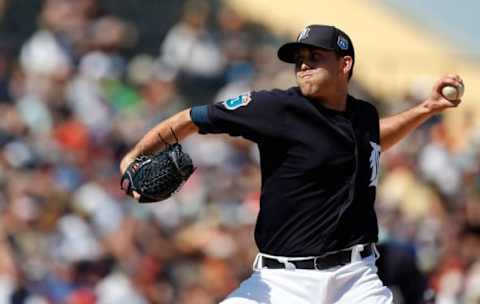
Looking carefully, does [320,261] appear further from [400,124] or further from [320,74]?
[400,124]

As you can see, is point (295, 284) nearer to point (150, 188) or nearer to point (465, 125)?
point (150, 188)

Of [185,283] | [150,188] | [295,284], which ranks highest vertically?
[150,188]

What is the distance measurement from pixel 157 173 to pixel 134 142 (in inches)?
250

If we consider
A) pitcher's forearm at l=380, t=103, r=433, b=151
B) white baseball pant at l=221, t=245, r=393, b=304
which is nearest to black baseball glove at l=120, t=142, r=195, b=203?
white baseball pant at l=221, t=245, r=393, b=304

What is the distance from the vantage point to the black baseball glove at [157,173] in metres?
6.10

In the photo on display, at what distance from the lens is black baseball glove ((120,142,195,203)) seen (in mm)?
6102

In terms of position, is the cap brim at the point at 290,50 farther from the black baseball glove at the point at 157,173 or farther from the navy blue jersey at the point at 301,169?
the black baseball glove at the point at 157,173

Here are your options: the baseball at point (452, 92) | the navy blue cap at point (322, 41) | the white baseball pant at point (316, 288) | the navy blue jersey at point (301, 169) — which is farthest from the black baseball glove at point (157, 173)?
the baseball at point (452, 92)

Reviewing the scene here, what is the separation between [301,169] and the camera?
20.3 ft

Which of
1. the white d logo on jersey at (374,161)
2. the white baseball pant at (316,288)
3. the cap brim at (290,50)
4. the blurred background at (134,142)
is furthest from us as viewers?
the blurred background at (134,142)

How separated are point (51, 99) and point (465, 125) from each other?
470 centimetres

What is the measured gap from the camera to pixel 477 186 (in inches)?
507

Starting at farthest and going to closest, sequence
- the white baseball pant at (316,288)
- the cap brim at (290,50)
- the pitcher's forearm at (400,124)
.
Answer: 1. the pitcher's forearm at (400,124)
2. the cap brim at (290,50)
3. the white baseball pant at (316,288)

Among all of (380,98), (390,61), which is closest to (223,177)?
(380,98)
